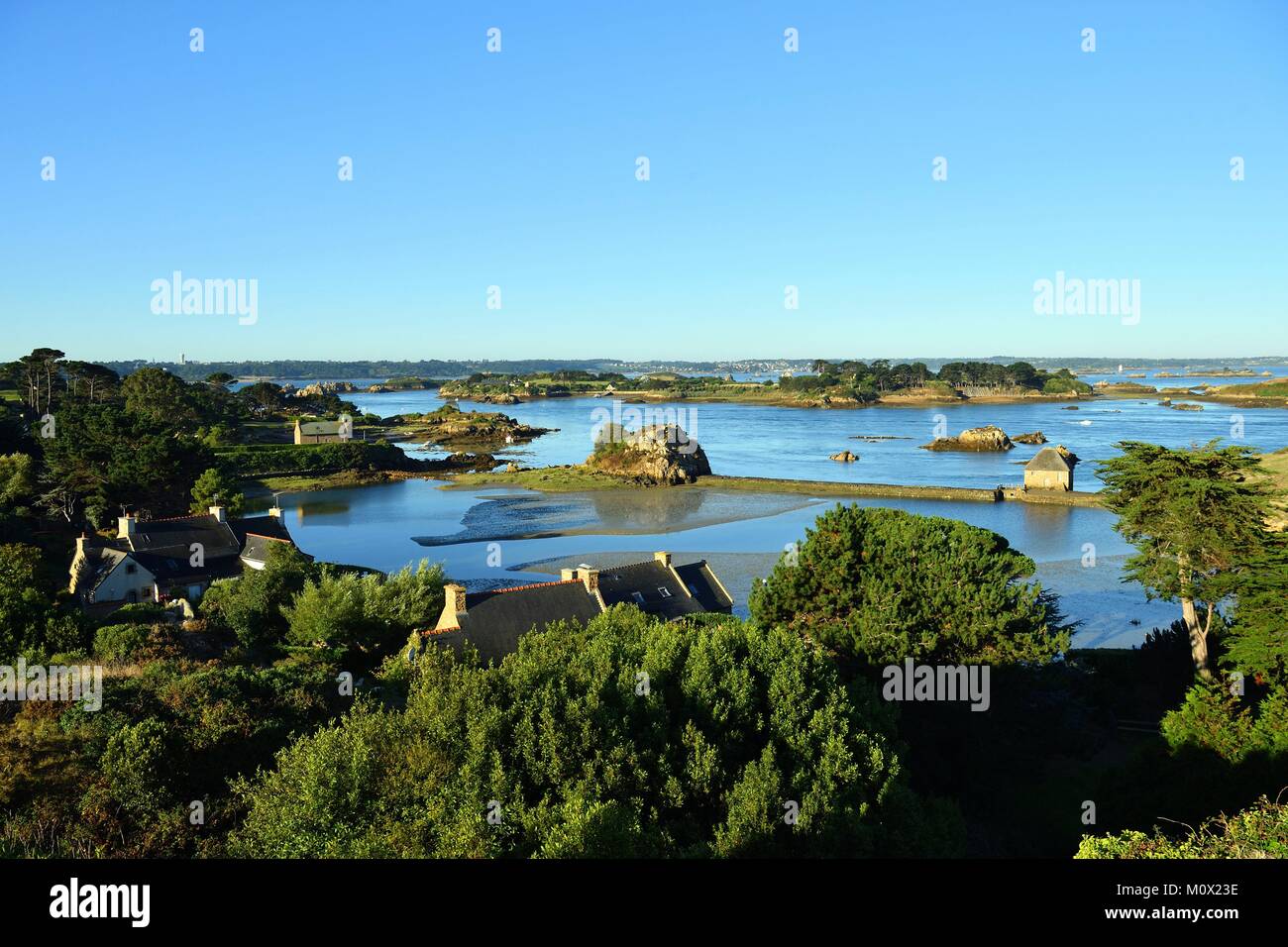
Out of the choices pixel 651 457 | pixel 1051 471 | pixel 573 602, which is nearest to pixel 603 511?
pixel 651 457

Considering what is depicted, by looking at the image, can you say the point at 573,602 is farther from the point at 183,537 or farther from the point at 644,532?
the point at 644,532

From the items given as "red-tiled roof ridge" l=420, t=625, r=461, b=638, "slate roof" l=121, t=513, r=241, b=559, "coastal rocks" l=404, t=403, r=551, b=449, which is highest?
"coastal rocks" l=404, t=403, r=551, b=449

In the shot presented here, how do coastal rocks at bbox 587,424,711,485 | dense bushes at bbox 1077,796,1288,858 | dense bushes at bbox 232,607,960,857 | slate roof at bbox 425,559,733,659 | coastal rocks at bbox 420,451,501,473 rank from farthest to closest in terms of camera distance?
coastal rocks at bbox 420,451,501,473
coastal rocks at bbox 587,424,711,485
slate roof at bbox 425,559,733,659
dense bushes at bbox 232,607,960,857
dense bushes at bbox 1077,796,1288,858

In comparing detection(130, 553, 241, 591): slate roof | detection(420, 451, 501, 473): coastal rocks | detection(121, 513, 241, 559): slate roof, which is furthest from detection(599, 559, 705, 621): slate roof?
detection(420, 451, 501, 473): coastal rocks

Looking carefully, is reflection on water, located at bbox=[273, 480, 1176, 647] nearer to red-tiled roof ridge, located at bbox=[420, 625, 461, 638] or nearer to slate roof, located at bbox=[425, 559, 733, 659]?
slate roof, located at bbox=[425, 559, 733, 659]

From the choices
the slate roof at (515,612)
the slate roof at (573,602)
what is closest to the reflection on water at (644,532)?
the slate roof at (573,602)
